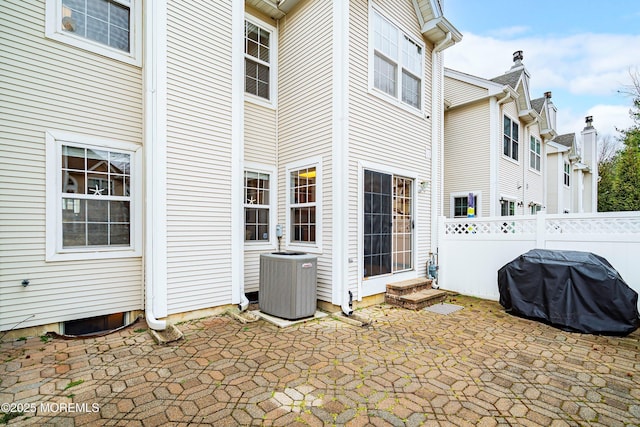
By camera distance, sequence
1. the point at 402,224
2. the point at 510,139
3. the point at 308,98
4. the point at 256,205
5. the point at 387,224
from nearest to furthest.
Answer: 1. the point at 308,98
2. the point at 387,224
3. the point at 256,205
4. the point at 402,224
5. the point at 510,139

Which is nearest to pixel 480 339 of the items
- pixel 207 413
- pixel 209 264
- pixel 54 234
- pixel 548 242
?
pixel 548 242

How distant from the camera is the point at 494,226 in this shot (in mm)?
6238

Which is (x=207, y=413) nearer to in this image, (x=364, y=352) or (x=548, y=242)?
(x=364, y=352)

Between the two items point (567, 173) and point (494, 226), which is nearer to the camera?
point (494, 226)

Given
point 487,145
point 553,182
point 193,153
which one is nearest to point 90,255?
point 193,153

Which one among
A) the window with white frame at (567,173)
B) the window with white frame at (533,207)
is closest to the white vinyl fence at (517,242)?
the window with white frame at (533,207)

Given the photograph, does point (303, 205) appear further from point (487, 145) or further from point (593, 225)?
point (487, 145)

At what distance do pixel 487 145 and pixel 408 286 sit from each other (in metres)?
6.61

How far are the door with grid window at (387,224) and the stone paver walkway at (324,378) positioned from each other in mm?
1640

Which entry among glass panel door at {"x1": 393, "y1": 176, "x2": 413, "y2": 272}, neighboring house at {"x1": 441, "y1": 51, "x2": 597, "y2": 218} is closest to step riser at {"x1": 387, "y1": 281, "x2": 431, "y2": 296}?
glass panel door at {"x1": 393, "y1": 176, "x2": 413, "y2": 272}

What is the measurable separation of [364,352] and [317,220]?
2532 millimetres

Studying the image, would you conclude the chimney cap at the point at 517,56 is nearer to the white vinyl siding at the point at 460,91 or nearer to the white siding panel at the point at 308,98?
the white vinyl siding at the point at 460,91

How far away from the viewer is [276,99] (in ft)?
21.0

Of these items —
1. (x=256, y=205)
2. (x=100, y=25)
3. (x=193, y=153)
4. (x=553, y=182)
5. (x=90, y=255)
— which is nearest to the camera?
(x=90, y=255)
